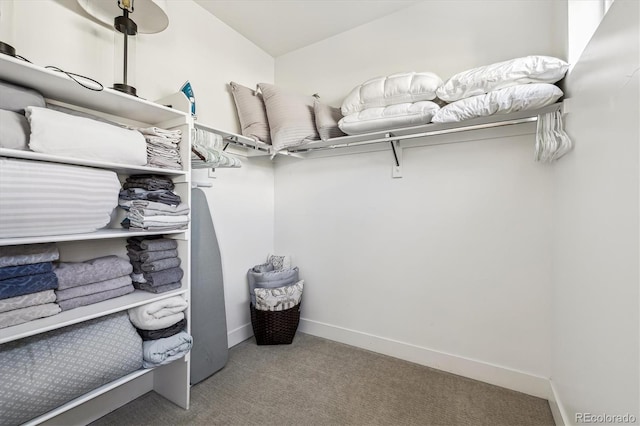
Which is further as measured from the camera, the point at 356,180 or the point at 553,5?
the point at 356,180

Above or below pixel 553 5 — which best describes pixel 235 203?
below

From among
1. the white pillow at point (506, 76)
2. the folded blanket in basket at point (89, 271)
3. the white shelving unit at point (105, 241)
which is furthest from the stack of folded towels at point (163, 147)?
the white pillow at point (506, 76)

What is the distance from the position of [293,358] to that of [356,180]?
146 centimetres

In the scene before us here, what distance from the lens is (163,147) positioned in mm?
1488

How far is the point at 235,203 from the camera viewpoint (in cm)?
232

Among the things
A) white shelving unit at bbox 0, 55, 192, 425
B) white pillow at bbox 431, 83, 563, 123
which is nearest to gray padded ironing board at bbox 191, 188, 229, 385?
white shelving unit at bbox 0, 55, 192, 425

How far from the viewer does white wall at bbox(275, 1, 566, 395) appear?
1678 millimetres

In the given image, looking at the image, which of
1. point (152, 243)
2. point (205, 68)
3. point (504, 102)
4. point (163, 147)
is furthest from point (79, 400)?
point (504, 102)

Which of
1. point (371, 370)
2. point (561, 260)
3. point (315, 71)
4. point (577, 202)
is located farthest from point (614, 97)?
point (315, 71)

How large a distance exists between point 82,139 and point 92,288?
673 mm

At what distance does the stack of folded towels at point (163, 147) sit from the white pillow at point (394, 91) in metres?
1.12

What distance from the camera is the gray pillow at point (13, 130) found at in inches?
39.1

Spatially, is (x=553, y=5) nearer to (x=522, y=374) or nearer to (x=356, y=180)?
(x=356, y=180)

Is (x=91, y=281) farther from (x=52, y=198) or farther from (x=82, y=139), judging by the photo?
(x=82, y=139)
